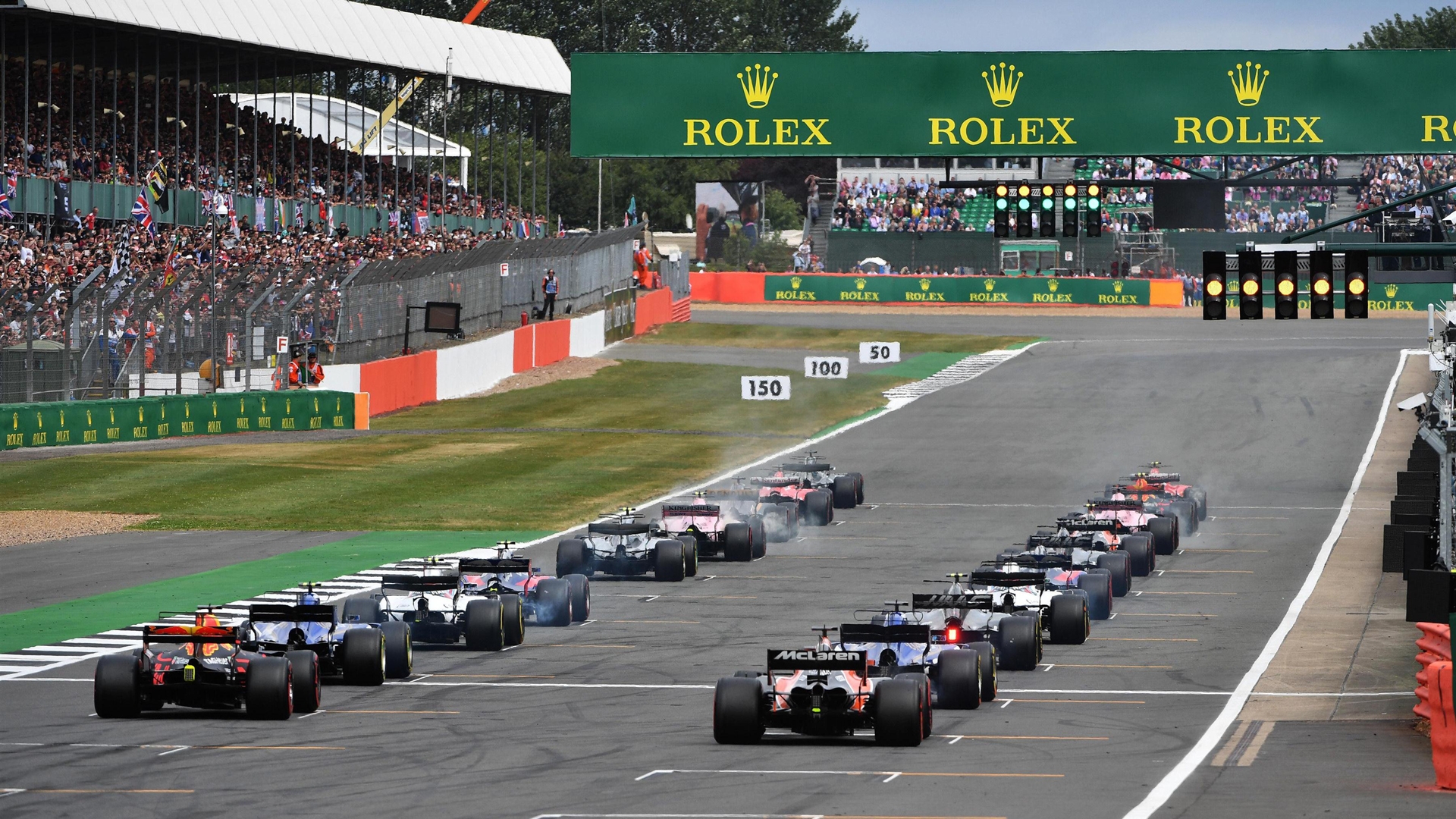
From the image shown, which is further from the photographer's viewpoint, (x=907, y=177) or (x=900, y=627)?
(x=907, y=177)

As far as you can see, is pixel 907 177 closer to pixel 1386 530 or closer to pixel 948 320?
pixel 948 320

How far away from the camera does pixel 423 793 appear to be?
16.9m

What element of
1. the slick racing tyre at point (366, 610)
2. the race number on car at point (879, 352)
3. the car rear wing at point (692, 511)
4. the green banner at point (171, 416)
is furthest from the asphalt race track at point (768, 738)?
the race number on car at point (879, 352)

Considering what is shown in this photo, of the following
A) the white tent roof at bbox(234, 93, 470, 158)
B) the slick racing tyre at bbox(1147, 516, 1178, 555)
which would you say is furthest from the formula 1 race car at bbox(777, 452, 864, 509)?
the white tent roof at bbox(234, 93, 470, 158)

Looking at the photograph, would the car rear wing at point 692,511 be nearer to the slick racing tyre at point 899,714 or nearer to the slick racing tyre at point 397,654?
the slick racing tyre at point 397,654

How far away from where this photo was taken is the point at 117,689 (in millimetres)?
20500

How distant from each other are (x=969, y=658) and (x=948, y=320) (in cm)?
6517

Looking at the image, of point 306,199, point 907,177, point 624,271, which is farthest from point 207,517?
point 907,177

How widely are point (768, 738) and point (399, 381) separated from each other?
42.5 meters

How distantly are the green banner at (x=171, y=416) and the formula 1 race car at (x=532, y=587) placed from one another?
2194 centimetres

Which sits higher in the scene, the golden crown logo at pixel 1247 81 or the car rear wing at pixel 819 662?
the golden crown logo at pixel 1247 81

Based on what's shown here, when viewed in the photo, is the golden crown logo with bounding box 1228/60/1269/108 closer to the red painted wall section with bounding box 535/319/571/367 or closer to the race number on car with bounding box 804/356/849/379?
the race number on car with bounding box 804/356/849/379

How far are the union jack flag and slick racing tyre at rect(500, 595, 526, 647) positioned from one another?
34618 mm

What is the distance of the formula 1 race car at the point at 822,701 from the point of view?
19062 millimetres
